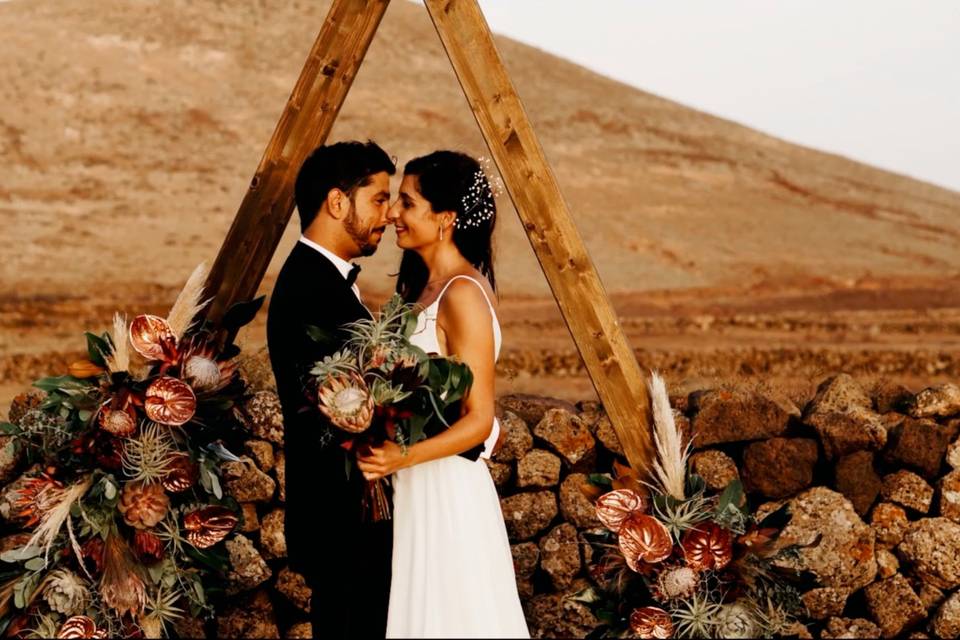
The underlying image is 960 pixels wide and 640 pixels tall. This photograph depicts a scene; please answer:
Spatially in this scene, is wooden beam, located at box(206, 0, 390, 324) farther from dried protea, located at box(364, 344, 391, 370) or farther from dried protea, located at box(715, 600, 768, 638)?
dried protea, located at box(715, 600, 768, 638)

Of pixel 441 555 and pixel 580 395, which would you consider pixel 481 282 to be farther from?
pixel 580 395

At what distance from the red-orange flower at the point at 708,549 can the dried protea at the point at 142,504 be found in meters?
2.27

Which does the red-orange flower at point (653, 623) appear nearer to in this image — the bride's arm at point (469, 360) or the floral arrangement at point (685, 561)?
the floral arrangement at point (685, 561)

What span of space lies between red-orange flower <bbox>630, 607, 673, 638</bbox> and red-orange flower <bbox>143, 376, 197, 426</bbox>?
2.11 meters

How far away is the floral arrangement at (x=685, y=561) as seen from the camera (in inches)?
184

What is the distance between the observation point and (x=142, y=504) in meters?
4.97

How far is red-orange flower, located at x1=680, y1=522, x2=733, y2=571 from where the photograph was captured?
15.3 ft

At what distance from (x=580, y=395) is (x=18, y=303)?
829cm

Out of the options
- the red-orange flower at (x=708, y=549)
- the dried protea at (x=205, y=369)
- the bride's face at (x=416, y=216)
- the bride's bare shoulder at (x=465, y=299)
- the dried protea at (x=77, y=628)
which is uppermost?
the bride's face at (x=416, y=216)

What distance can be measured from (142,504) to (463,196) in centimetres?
203

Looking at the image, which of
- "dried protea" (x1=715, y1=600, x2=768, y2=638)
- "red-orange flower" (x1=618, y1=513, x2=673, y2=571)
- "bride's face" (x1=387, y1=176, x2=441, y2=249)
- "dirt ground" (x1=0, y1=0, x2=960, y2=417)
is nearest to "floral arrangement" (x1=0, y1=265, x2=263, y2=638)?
"bride's face" (x1=387, y1=176, x2=441, y2=249)

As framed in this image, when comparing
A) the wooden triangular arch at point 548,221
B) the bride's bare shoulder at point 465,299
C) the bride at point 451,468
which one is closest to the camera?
the bride at point 451,468

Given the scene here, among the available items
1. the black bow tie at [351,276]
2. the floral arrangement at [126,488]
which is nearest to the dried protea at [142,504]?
the floral arrangement at [126,488]

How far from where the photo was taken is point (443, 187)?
167 inches
